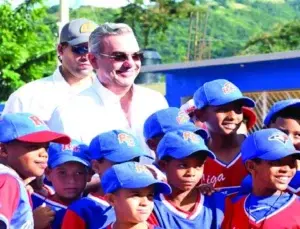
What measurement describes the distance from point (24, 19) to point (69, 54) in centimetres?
1410

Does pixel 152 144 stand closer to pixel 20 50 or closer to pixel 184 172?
pixel 184 172

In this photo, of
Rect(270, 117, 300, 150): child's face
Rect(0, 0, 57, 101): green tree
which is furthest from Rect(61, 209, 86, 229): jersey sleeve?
Rect(0, 0, 57, 101): green tree

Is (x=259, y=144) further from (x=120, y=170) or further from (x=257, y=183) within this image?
(x=120, y=170)

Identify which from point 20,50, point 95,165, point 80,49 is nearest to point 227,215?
point 95,165

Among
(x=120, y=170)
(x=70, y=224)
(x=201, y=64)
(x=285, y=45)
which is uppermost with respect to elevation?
(x=120, y=170)

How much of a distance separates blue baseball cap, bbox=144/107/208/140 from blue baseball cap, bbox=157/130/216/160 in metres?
Result: 0.23

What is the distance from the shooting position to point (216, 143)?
16.5ft

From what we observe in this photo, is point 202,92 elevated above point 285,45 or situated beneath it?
elevated above

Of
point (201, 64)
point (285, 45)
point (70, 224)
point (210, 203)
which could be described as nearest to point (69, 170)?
point (70, 224)

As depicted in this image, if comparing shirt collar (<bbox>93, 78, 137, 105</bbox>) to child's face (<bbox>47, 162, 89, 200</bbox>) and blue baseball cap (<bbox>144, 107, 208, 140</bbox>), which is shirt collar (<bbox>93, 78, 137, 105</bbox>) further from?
child's face (<bbox>47, 162, 89, 200</bbox>)

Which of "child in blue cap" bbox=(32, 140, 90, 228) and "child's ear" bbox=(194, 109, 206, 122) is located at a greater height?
"child's ear" bbox=(194, 109, 206, 122)

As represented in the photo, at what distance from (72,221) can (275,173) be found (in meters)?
1.07

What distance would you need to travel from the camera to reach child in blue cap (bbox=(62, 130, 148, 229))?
4.48m

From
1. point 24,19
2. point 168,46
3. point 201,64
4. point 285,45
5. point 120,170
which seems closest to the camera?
point 120,170
